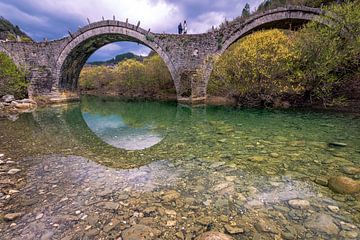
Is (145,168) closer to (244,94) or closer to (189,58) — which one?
(244,94)

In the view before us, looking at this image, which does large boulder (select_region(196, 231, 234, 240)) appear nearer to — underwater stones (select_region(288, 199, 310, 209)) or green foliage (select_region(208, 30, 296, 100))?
underwater stones (select_region(288, 199, 310, 209))

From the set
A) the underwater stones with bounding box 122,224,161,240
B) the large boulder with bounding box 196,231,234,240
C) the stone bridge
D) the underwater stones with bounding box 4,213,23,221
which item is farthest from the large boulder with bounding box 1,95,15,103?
the large boulder with bounding box 196,231,234,240

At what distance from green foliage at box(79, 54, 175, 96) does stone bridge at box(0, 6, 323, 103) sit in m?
5.36

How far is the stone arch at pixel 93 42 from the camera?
1702cm

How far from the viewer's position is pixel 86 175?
4035 mm

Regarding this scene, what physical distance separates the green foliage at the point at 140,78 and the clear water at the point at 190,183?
17131 mm

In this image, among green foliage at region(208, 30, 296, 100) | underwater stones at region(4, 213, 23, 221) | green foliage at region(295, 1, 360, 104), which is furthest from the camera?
green foliage at region(208, 30, 296, 100)

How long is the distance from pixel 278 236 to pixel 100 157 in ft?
13.6

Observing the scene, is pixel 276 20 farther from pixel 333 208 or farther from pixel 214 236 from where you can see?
pixel 214 236

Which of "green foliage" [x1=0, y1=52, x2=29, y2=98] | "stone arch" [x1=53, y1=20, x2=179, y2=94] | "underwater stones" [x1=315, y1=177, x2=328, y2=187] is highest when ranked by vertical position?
"stone arch" [x1=53, y1=20, x2=179, y2=94]

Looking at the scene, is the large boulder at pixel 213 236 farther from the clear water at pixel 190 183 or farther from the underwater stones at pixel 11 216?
the underwater stones at pixel 11 216

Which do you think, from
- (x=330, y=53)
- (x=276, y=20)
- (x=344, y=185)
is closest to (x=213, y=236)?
(x=344, y=185)

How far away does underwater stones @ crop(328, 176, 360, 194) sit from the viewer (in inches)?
126

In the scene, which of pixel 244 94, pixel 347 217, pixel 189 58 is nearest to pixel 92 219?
pixel 347 217
